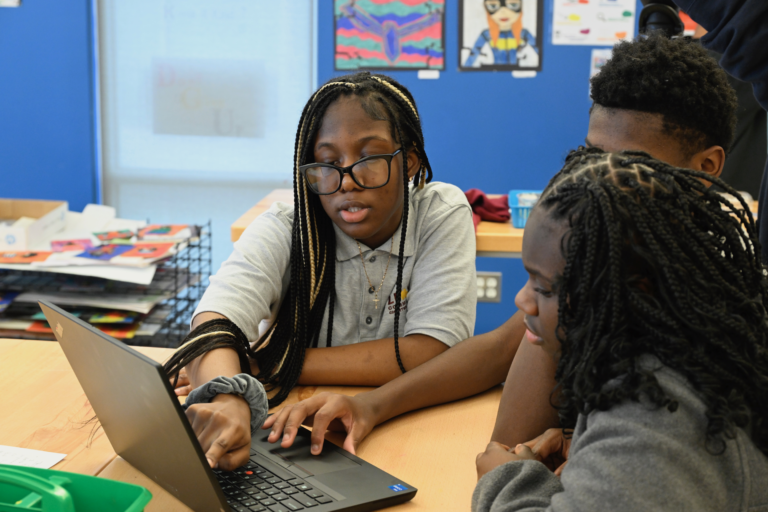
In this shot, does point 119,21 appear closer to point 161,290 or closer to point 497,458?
point 161,290

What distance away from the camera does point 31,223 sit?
6.97 feet

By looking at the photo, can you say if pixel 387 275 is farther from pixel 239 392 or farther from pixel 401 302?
pixel 239 392

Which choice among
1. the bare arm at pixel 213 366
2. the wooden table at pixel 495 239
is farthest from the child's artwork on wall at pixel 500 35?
the bare arm at pixel 213 366

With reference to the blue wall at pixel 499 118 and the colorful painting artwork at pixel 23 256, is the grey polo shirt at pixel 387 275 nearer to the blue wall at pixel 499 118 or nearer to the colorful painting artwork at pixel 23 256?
the colorful painting artwork at pixel 23 256

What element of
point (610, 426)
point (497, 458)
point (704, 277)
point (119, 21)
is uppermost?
point (119, 21)

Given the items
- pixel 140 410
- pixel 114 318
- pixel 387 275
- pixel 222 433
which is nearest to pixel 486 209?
pixel 387 275

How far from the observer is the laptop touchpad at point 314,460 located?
0.79m

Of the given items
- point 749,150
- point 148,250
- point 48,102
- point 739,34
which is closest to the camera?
point 739,34

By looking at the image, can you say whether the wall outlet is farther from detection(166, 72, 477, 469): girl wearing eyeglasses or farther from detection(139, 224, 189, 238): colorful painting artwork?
detection(166, 72, 477, 469): girl wearing eyeglasses

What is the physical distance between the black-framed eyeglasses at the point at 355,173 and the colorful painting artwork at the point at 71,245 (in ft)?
3.62

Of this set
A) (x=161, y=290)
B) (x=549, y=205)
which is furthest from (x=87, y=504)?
(x=161, y=290)

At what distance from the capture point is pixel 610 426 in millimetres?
546

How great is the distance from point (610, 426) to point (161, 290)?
5.31ft

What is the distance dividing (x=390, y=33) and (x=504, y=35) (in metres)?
0.50
